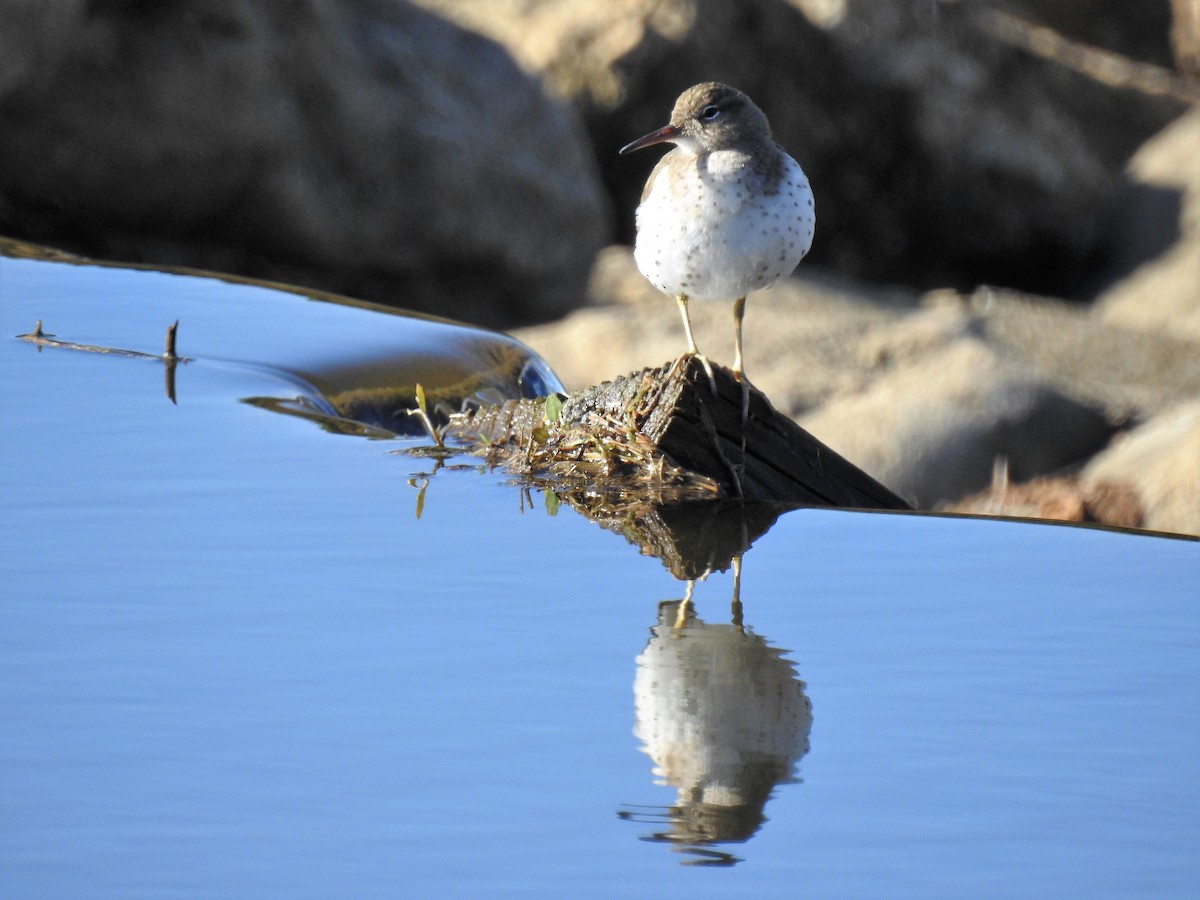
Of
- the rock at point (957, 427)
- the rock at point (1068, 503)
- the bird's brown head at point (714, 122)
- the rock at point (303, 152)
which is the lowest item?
the bird's brown head at point (714, 122)

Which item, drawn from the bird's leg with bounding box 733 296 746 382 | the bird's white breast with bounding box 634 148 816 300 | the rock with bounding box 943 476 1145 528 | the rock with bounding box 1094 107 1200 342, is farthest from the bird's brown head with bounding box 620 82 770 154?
the rock with bounding box 1094 107 1200 342

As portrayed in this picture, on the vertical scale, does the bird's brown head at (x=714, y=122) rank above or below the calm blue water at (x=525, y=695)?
above

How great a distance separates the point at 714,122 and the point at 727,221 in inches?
20.8

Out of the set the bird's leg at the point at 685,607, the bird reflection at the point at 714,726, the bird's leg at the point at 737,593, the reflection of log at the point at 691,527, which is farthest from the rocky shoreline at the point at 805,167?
the bird reflection at the point at 714,726

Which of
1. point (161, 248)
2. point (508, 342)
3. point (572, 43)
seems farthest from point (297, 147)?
point (508, 342)

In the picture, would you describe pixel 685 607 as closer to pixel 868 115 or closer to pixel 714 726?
pixel 714 726

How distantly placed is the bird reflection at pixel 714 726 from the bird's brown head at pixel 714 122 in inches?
71.5

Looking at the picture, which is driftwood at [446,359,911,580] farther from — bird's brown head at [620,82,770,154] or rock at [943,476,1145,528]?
rock at [943,476,1145,528]

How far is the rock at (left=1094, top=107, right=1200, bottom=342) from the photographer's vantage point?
11.5m

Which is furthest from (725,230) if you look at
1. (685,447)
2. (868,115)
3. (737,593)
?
(868,115)

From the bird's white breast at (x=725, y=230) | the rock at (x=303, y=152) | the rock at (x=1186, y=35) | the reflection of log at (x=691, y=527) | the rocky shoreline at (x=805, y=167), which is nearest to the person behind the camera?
the reflection of log at (x=691, y=527)

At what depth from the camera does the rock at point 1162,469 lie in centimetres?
741

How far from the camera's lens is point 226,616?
305cm

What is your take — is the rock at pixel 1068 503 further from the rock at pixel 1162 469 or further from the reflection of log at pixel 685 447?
the reflection of log at pixel 685 447
